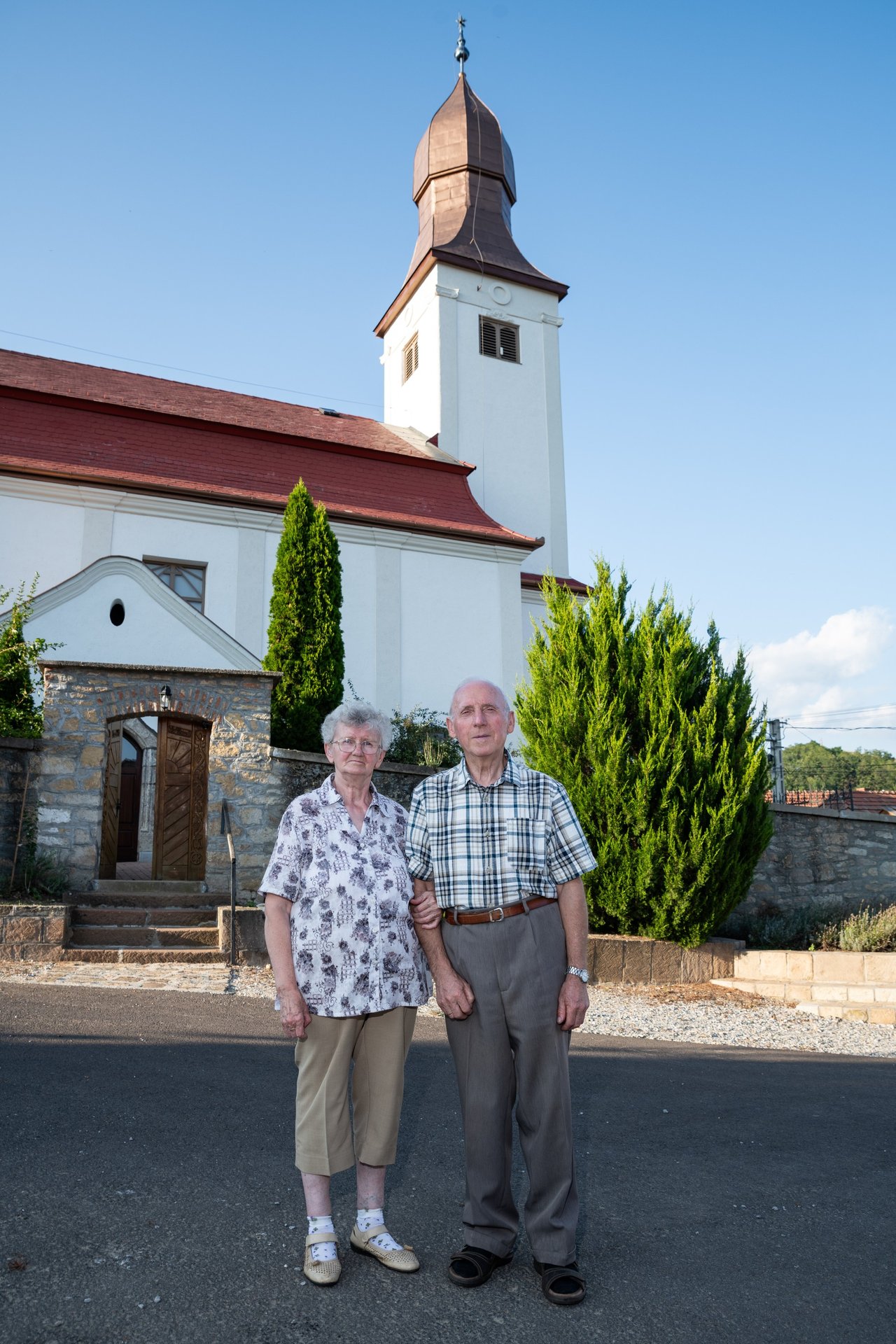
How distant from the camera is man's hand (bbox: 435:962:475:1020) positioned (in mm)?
2959

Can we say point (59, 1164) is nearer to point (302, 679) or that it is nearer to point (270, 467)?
point (302, 679)

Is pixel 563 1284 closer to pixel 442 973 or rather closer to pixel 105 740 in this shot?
pixel 442 973

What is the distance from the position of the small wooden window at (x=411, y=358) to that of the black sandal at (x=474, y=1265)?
24300mm

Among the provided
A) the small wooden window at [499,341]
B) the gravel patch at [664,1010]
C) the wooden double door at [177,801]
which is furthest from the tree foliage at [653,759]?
the small wooden window at [499,341]

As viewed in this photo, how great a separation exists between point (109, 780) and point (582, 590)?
12.4 meters

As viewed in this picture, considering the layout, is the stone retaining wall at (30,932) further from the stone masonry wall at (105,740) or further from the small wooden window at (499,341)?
the small wooden window at (499,341)

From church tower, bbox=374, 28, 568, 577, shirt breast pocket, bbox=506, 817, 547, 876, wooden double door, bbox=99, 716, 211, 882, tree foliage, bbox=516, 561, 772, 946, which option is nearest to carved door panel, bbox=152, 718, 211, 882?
wooden double door, bbox=99, 716, 211, 882

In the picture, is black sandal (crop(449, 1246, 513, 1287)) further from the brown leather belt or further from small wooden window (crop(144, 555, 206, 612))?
small wooden window (crop(144, 555, 206, 612))

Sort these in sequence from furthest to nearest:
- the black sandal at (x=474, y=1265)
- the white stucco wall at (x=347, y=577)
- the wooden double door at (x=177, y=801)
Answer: the white stucco wall at (x=347, y=577) < the wooden double door at (x=177, y=801) < the black sandal at (x=474, y=1265)

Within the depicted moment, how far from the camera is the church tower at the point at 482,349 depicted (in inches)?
932

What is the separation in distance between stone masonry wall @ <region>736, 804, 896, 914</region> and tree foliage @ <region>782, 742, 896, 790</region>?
3977 centimetres

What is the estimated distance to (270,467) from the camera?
64.0ft

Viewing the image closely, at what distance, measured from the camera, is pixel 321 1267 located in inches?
110

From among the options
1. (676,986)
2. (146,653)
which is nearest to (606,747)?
(676,986)
